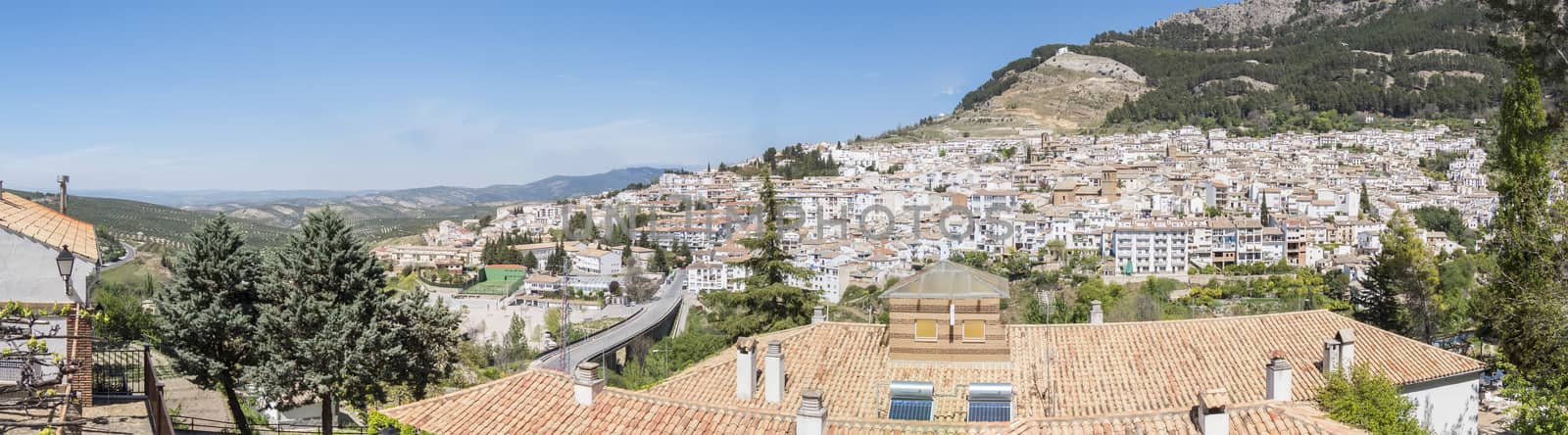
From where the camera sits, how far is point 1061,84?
145 m

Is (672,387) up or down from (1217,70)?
down

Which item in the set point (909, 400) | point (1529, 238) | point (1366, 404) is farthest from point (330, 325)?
point (1529, 238)

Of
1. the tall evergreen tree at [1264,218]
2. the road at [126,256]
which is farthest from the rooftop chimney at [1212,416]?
the tall evergreen tree at [1264,218]

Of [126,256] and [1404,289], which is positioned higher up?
[1404,289]

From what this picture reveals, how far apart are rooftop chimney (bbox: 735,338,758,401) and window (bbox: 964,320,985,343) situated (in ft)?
8.55

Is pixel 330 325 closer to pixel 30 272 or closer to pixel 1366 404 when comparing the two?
pixel 30 272

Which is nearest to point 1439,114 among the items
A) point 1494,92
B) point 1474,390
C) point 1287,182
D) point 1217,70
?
point 1494,92

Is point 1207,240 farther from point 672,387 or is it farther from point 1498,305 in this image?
point 672,387

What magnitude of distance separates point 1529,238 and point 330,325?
12871mm

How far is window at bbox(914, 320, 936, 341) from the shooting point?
10688 millimetres

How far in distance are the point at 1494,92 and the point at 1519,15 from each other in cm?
11408

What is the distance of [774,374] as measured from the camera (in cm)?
944

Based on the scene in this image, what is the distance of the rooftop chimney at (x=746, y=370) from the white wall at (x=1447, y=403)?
7.57 m

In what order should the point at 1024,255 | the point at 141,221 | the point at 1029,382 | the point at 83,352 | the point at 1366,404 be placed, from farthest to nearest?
the point at 141,221 → the point at 1024,255 → the point at 1029,382 → the point at 1366,404 → the point at 83,352
